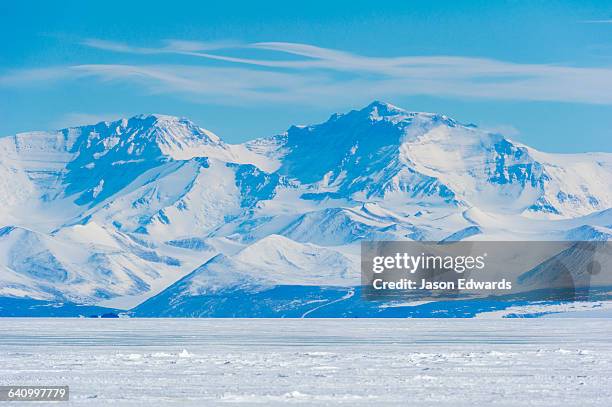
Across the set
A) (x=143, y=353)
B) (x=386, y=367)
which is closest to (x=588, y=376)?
(x=386, y=367)

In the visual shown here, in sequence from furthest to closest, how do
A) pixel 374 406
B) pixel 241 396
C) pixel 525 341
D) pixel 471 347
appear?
pixel 525 341
pixel 471 347
pixel 241 396
pixel 374 406

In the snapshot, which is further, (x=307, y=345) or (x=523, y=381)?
(x=307, y=345)

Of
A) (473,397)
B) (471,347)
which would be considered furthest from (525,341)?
(473,397)

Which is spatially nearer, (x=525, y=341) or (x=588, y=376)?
(x=588, y=376)

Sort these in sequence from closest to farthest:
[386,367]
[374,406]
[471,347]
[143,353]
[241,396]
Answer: [374,406]
[241,396]
[386,367]
[143,353]
[471,347]

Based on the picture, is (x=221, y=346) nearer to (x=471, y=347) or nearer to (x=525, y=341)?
(x=471, y=347)

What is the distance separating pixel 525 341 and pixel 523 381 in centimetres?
5325

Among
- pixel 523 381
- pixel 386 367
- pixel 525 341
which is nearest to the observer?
pixel 523 381

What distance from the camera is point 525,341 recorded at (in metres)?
120

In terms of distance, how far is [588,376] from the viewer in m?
71.2

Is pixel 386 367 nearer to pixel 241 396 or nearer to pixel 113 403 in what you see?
pixel 241 396

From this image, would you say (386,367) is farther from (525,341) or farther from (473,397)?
(525,341)

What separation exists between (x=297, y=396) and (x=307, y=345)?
52.4 metres

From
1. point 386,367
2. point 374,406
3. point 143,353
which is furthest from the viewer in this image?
point 143,353
